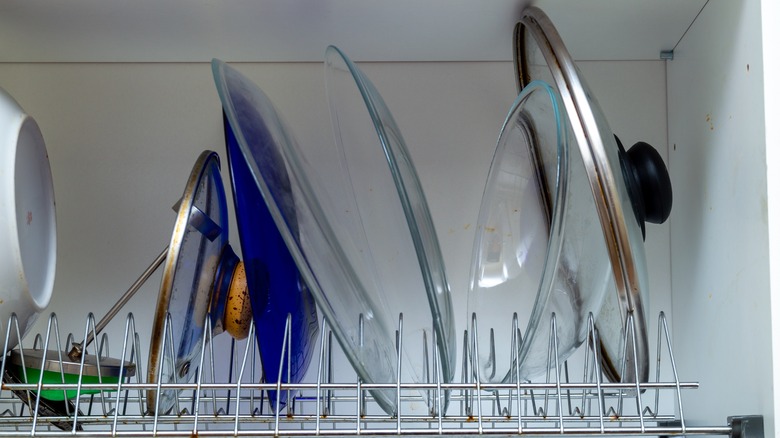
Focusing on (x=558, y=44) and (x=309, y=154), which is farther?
(x=309, y=154)

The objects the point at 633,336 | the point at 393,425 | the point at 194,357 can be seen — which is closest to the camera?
the point at 633,336

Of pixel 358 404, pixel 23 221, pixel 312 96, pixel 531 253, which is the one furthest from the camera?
pixel 312 96

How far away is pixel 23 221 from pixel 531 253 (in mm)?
517

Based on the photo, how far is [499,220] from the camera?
91 cm

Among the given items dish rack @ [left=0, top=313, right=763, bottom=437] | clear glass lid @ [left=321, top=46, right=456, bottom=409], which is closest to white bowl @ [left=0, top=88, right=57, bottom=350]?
dish rack @ [left=0, top=313, right=763, bottom=437]

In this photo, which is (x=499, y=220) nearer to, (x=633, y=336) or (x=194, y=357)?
(x=633, y=336)

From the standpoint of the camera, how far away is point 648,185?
2.65ft

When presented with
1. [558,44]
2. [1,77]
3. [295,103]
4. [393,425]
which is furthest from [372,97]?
[1,77]

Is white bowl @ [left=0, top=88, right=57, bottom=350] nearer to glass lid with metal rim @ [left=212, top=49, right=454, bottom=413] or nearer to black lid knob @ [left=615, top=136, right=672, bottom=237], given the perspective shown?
glass lid with metal rim @ [left=212, top=49, right=454, bottom=413]

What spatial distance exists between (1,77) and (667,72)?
823 mm

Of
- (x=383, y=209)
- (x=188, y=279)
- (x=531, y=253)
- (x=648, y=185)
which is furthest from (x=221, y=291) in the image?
(x=648, y=185)

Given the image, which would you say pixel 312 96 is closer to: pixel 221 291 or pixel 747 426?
pixel 221 291

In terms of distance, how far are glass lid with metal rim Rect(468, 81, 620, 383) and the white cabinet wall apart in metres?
0.07

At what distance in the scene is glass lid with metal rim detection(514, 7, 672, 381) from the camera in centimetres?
66
